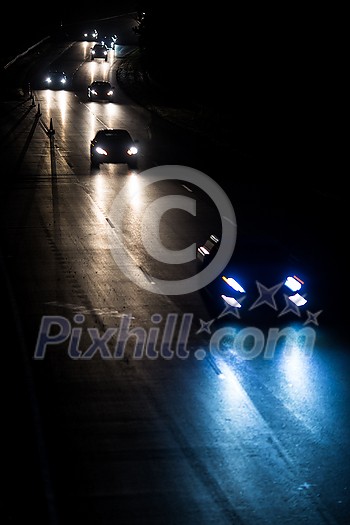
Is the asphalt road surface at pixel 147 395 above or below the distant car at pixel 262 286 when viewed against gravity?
below

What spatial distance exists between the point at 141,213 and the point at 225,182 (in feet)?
26.2

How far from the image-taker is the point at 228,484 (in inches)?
397

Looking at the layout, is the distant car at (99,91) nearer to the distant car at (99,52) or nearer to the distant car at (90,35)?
the distant car at (99,52)

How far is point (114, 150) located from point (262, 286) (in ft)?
69.8

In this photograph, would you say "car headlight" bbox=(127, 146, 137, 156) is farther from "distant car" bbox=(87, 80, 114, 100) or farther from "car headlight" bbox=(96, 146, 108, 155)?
"distant car" bbox=(87, 80, 114, 100)

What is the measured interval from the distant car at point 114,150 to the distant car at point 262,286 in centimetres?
2006

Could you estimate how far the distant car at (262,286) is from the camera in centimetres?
1558

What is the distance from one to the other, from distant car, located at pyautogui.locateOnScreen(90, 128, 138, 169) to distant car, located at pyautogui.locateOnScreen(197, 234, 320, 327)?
20.1m

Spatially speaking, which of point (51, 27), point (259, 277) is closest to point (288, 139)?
point (259, 277)

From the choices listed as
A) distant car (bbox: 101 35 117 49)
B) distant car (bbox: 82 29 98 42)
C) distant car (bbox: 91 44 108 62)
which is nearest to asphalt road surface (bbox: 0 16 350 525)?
distant car (bbox: 91 44 108 62)

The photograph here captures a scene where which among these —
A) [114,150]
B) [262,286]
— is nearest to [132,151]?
[114,150]

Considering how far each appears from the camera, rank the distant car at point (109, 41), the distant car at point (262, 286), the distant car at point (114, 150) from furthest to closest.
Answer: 1. the distant car at point (109, 41)
2. the distant car at point (114, 150)
3. the distant car at point (262, 286)

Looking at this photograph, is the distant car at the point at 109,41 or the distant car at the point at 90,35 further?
the distant car at the point at 90,35

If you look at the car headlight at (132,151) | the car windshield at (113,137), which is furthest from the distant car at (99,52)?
the car headlight at (132,151)
